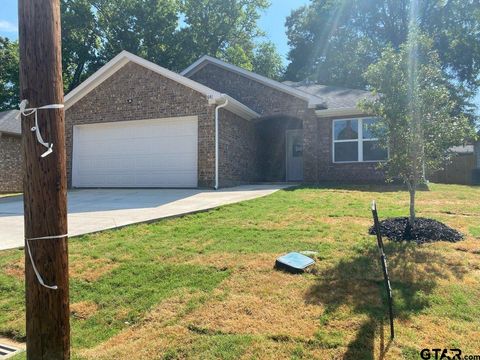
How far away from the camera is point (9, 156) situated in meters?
20.4

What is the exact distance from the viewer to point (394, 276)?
Answer: 16.7ft

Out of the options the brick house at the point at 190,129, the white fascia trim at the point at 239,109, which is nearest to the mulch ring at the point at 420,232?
the brick house at the point at 190,129

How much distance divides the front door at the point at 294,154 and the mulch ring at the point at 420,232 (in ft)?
37.3

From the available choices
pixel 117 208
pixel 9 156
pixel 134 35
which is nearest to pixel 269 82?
pixel 117 208

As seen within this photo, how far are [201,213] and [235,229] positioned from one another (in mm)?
1805

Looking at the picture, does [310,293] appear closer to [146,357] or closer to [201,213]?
[146,357]

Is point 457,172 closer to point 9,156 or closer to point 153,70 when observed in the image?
point 153,70

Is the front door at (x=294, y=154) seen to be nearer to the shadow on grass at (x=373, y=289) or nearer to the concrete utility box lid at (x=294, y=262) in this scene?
the shadow on grass at (x=373, y=289)

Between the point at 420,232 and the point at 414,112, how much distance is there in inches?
78.2

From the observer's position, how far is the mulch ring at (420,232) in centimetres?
663

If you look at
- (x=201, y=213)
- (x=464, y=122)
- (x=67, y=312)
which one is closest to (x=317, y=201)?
(x=201, y=213)

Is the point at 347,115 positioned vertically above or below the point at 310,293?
above

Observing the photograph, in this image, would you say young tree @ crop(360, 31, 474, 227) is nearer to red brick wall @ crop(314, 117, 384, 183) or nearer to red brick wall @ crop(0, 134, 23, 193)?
red brick wall @ crop(314, 117, 384, 183)

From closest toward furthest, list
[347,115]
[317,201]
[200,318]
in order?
1. [200,318]
2. [317,201]
3. [347,115]
